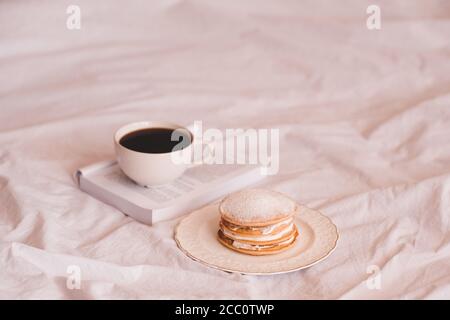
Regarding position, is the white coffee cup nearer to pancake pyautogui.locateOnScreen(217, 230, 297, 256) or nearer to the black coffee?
the black coffee

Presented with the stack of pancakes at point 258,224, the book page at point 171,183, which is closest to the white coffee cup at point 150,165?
the book page at point 171,183

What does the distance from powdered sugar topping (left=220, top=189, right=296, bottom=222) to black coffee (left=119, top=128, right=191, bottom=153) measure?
0.13 meters

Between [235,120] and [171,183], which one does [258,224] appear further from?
[235,120]

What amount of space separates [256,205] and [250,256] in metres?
0.06

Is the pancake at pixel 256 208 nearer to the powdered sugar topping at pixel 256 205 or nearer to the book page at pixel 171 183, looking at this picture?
the powdered sugar topping at pixel 256 205

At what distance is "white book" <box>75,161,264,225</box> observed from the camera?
3.04 feet

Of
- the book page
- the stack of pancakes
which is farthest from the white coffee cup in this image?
the stack of pancakes

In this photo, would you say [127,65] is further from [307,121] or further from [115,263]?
[115,263]

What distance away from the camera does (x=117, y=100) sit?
131cm

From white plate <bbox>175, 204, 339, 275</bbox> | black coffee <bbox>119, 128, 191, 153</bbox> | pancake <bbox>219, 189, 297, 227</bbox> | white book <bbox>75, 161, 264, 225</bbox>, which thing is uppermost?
black coffee <bbox>119, 128, 191, 153</bbox>

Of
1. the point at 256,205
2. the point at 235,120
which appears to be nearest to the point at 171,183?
the point at 256,205

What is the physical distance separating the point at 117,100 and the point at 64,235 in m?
0.46

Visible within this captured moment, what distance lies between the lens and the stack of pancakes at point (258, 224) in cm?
83
